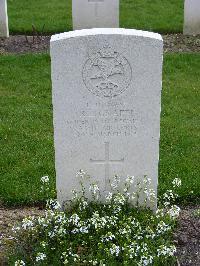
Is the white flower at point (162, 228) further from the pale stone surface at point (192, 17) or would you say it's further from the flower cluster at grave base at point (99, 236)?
the pale stone surface at point (192, 17)

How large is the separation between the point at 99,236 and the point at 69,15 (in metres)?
8.31

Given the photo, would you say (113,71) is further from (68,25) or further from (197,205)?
(68,25)

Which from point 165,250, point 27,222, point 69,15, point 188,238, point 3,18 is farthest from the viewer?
point 69,15

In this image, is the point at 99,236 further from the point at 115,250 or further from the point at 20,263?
the point at 20,263

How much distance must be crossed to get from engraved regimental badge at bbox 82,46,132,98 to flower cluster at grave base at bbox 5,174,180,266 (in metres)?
0.75

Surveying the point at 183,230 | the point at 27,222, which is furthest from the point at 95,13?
the point at 27,222

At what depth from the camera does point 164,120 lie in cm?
725

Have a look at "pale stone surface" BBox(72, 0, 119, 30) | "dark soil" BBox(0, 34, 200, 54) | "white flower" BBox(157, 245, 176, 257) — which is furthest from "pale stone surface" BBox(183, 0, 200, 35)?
"white flower" BBox(157, 245, 176, 257)

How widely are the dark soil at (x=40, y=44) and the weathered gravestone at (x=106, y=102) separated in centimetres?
548

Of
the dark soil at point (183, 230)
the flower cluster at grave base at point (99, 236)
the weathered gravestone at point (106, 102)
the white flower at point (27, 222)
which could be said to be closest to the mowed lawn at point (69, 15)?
the dark soil at point (183, 230)

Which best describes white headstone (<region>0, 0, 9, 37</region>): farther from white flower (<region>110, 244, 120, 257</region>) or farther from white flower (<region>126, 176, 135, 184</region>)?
white flower (<region>110, 244, 120, 257</region>)

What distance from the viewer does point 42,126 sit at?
23.3 ft

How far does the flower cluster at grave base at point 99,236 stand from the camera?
4203mm

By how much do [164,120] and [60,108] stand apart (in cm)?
286
